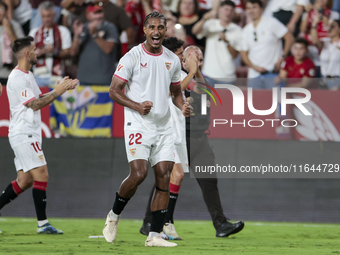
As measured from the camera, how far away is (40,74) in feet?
32.9

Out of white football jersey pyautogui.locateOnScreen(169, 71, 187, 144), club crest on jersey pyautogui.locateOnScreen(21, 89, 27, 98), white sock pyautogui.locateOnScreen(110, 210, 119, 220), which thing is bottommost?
white sock pyautogui.locateOnScreen(110, 210, 119, 220)

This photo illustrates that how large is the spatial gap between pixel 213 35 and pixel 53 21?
3.27 m

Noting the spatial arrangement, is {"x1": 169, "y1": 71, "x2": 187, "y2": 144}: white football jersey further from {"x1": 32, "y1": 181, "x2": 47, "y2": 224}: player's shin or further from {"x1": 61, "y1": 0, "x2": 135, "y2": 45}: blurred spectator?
{"x1": 61, "y1": 0, "x2": 135, "y2": 45}: blurred spectator

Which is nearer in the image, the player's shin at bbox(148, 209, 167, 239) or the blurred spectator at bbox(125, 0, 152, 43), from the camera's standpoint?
the player's shin at bbox(148, 209, 167, 239)

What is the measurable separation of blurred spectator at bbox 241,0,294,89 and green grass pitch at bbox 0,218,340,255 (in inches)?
139

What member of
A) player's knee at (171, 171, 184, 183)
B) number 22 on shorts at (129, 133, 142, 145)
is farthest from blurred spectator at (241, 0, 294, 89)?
number 22 on shorts at (129, 133, 142, 145)

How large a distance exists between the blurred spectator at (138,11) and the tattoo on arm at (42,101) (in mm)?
4985

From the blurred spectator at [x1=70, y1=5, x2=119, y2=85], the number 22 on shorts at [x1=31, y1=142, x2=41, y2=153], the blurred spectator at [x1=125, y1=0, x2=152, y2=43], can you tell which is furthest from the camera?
the blurred spectator at [x1=125, y1=0, x2=152, y2=43]

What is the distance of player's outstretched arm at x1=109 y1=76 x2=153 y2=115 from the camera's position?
479 centimetres

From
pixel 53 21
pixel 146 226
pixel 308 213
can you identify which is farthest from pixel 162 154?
pixel 53 21

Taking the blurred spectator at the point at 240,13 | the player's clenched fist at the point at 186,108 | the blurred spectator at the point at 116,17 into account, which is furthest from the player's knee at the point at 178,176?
the blurred spectator at the point at 240,13

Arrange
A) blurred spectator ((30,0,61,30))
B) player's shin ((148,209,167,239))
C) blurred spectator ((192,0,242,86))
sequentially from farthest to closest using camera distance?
blurred spectator ((30,0,61,30)) < blurred spectator ((192,0,242,86)) < player's shin ((148,209,167,239))

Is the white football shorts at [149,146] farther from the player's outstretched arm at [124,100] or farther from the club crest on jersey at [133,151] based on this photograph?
the player's outstretched arm at [124,100]

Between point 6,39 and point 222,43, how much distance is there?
4.33 metres
